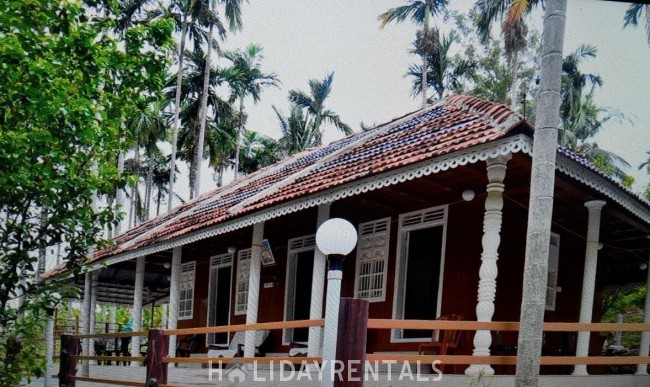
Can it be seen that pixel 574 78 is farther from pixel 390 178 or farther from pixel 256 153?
pixel 390 178

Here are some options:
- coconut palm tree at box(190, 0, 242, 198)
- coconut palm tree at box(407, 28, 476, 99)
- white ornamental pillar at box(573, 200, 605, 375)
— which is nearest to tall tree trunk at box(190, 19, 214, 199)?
coconut palm tree at box(190, 0, 242, 198)

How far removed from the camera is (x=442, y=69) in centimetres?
2556

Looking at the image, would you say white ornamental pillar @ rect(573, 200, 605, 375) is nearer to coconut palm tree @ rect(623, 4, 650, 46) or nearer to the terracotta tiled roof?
the terracotta tiled roof

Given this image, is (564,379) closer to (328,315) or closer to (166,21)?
(328,315)

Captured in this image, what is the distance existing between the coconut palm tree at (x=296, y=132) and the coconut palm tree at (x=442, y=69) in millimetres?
5241

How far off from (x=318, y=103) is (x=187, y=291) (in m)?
16.5

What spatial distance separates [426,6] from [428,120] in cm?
1771

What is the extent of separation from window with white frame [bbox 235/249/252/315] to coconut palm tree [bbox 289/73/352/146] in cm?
1710

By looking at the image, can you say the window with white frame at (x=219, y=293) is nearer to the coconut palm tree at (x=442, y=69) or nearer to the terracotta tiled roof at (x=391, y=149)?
the terracotta tiled roof at (x=391, y=149)

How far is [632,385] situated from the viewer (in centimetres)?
661

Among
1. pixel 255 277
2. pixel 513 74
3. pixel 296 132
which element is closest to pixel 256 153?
pixel 296 132

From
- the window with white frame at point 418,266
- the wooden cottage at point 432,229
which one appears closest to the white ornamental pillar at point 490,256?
the wooden cottage at point 432,229

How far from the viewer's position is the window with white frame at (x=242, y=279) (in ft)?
39.6

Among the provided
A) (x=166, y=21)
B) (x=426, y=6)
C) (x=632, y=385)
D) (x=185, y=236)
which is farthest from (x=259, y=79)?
(x=632, y=385)
